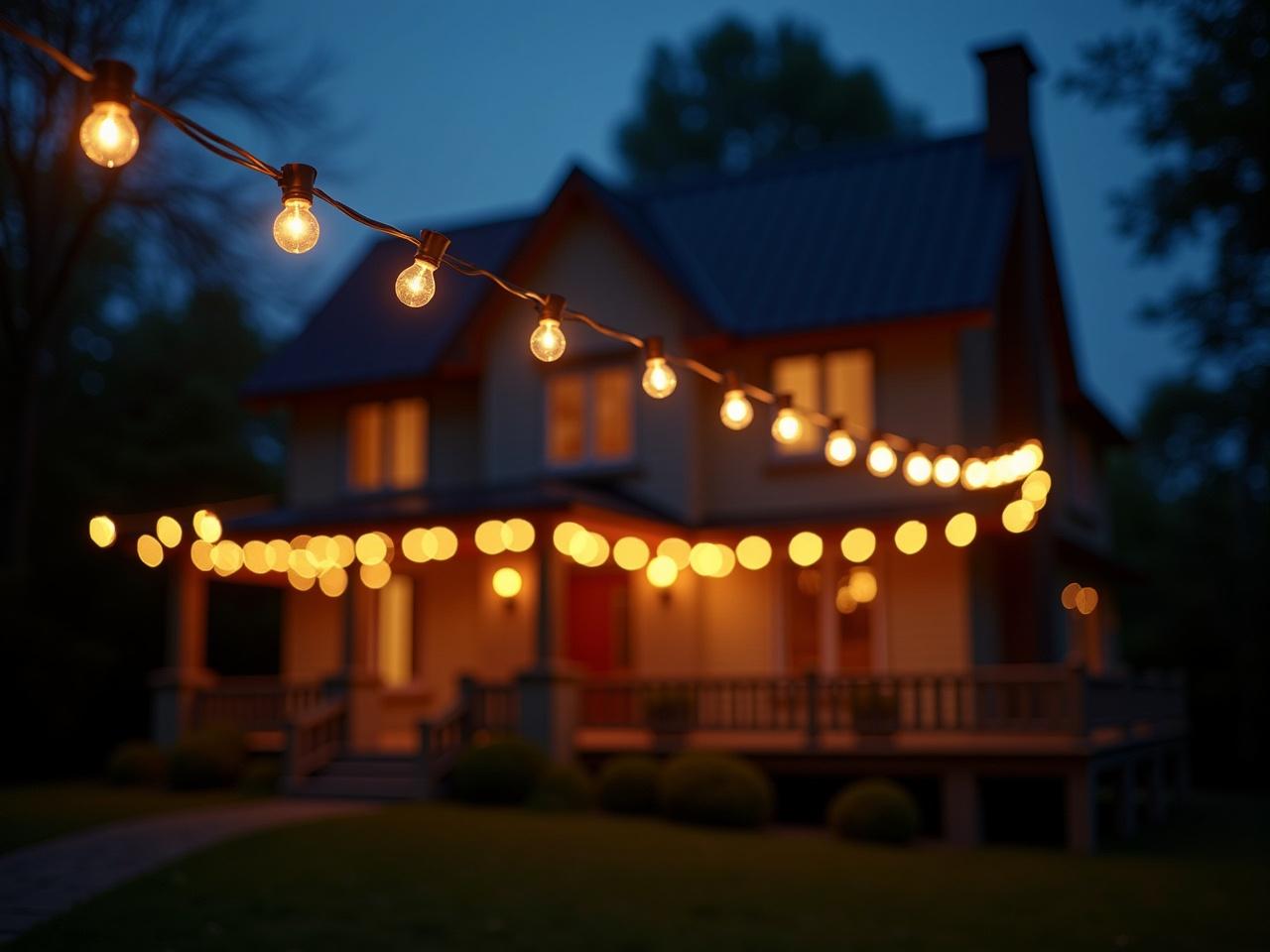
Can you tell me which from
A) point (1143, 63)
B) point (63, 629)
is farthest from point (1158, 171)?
point (63, 629)

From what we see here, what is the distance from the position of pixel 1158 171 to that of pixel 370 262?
607 inches

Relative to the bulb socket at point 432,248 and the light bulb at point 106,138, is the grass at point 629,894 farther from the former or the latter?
the light bulb at point 106,138

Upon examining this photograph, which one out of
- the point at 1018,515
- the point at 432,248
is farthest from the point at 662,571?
the point at 432,248

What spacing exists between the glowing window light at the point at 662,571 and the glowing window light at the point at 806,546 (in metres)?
→ 1.74

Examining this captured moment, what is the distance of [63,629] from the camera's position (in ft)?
80.2

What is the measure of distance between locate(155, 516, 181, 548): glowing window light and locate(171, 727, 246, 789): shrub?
272cm

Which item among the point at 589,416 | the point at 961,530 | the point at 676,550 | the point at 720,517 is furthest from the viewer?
the point at 589,416

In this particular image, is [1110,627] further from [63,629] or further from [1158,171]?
[63,629]

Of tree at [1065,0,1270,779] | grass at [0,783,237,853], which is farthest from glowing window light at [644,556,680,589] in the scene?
tree at [1065,0,1270,779]

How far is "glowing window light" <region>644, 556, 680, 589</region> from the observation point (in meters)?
20.4

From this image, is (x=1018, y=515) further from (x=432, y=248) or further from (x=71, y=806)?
(x=432, y=248)

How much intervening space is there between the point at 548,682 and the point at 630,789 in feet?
6.41

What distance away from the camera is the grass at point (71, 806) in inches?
583

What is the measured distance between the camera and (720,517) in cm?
2088
